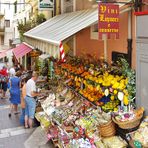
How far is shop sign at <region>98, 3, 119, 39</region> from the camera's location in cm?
614

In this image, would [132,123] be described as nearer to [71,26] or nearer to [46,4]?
[71,26]

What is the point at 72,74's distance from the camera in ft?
28.6

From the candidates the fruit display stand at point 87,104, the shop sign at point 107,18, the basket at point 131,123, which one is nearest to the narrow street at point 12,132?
the fruit display stand at point 87,104

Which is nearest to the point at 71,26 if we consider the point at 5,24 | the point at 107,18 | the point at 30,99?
the point at 107,18

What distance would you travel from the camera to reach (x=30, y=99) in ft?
30.5

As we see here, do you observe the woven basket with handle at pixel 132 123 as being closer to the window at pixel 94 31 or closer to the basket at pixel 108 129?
the basket at pixel 108 129

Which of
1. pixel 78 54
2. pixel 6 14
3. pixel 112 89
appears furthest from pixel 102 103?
pixel 6 14

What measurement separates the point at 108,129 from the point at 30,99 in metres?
4.11

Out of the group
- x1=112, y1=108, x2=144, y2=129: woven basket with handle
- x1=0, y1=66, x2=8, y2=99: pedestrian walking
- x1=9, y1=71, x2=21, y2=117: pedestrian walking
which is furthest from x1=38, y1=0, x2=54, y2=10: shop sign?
x1=112, y1=108, x2=144, y2=129: woven basket with handle

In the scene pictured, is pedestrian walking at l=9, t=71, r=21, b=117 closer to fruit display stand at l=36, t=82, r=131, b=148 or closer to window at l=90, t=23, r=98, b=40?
fruit display stand at l=36, t=82, r=131, b=148

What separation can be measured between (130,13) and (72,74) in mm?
2731

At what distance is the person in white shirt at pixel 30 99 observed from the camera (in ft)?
30.3

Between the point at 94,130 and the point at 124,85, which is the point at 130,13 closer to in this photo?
the point at 124,85

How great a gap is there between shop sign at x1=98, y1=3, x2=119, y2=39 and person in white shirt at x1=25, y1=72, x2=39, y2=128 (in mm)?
3722
